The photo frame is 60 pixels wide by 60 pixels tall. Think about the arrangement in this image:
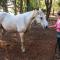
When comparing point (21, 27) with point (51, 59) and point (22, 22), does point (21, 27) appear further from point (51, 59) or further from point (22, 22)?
point (51, 59)

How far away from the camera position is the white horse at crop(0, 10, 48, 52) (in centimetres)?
574

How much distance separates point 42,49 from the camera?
6160mm

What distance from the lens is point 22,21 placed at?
6.27m

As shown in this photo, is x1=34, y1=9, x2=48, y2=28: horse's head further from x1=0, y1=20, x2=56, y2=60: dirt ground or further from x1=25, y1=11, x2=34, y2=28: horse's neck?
x1=0, y1=20, x2=56, y2=60: dirt ground

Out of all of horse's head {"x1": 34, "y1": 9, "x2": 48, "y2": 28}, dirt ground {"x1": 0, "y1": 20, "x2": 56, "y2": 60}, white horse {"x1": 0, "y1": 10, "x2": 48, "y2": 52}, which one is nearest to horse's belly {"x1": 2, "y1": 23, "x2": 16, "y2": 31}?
white horse {"x1": 0, "y1": 10, "x2": 48, "y2": 52}

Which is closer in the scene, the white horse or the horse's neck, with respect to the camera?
the white horse

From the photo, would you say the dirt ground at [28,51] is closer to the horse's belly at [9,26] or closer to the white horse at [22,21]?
the white horse at [22,21]

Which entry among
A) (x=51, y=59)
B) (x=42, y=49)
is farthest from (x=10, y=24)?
(x=51, y=59)

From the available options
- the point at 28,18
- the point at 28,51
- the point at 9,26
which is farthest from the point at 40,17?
the point at 9,26

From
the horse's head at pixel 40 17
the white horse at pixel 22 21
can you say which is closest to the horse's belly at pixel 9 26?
the white horse at pixel 22 21

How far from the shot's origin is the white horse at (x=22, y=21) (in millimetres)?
5742

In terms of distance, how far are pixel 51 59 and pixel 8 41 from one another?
2.39 m

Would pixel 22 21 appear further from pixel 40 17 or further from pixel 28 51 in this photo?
pixel 28 51

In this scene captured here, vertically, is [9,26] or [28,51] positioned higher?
[9,26]
